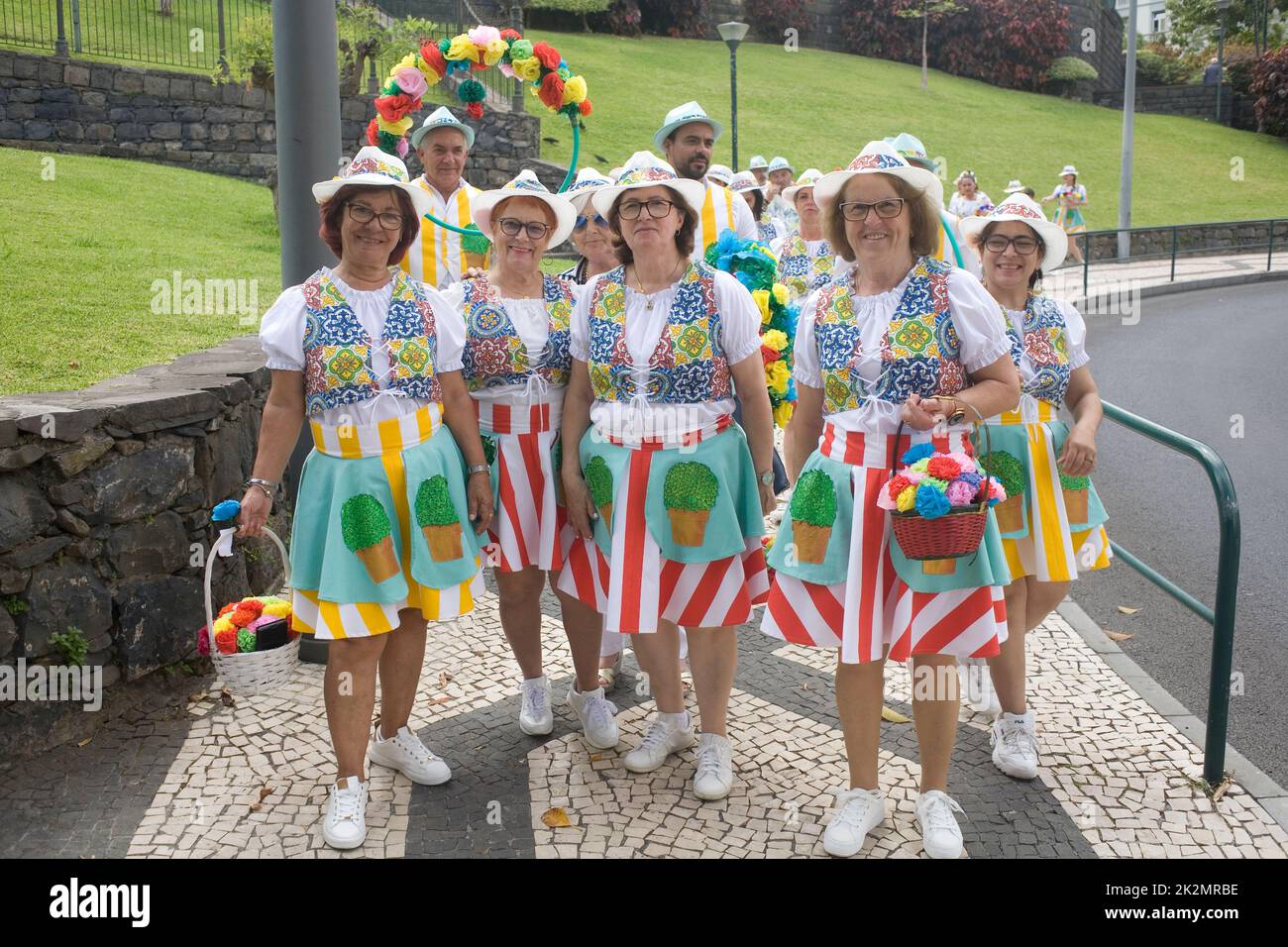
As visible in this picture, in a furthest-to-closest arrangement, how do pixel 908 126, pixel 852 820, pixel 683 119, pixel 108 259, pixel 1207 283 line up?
pixel 908 126 → pixel 1207 283 → pixel 108 259 → pixel 683 119 → pixel 852 820

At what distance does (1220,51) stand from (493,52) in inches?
2023

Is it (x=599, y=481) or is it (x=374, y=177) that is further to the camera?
(x=599, y=481)

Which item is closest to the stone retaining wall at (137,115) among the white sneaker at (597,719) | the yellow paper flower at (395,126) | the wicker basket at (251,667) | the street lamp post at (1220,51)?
the yellow paper flower at (395,126)

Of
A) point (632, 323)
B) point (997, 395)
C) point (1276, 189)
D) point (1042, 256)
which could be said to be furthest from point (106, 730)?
point (1276, 189)

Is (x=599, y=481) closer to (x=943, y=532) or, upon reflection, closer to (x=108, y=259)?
(x=943, y=532)


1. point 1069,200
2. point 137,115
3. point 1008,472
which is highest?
point 137,115

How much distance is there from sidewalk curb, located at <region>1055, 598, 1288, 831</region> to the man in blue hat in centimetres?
350

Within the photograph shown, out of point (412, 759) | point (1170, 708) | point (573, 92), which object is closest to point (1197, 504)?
point (1170, 708)

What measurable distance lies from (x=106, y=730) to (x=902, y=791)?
9.73ft

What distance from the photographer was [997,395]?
3395mm

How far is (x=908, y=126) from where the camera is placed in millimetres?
35594

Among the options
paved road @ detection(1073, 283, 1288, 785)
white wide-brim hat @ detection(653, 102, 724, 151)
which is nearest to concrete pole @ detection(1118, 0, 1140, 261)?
paved road @ detection(1073, 283, 1288, 785)
